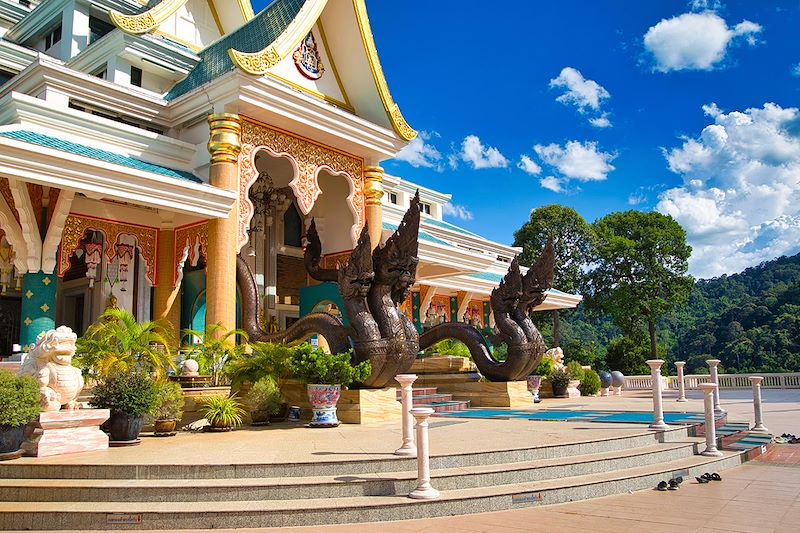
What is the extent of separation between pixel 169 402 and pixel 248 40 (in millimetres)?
8612

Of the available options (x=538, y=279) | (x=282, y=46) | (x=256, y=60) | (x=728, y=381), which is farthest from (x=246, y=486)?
(x=728, y=381)

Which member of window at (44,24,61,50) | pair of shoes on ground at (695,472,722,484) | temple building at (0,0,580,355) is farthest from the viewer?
window at (44,24,61,50)

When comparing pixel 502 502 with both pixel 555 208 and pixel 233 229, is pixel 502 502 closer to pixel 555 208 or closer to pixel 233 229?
pixel 233 229

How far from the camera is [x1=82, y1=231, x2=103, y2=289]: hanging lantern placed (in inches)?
525

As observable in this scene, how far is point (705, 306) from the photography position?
194 feet

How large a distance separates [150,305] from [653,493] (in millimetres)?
11152

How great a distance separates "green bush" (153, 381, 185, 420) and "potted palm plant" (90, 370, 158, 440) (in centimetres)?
43

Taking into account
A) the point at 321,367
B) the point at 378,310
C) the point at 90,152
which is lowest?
the point at 321,367

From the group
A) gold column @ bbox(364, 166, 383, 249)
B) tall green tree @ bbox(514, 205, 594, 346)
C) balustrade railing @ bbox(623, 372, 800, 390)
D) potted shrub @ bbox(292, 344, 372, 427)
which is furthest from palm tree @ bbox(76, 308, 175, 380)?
tall green tree @ bbox(514, 205, 594, 346)

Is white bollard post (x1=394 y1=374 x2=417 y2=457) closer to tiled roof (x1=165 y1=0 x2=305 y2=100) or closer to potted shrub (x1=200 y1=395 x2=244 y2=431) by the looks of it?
potted shrub (x1=200 y1=395 x2=244 y2=431)

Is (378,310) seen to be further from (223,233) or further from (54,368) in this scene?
(54,368)

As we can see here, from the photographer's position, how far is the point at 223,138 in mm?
12023

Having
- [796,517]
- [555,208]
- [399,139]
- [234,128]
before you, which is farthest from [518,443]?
[555,208]

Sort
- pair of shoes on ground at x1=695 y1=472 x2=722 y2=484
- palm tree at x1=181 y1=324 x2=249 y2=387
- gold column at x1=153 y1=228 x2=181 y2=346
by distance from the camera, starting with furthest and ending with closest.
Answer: gold column at x1=153 y1=228 x2=181 y2=346
palm tree at x1=181 y1=324 x2=249 y2=387
pair of shoes on ground at x1=695 y1=472 x2=722 y2=484
